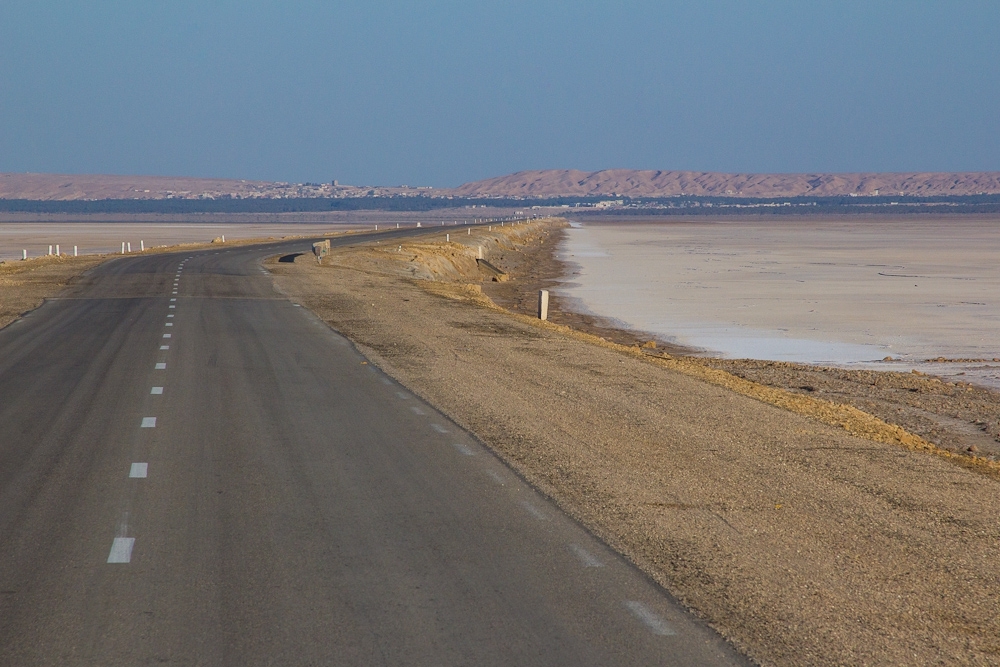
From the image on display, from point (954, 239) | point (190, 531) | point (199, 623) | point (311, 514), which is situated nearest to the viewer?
point (199, 623)

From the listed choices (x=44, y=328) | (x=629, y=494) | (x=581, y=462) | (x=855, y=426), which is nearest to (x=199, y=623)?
(x=629, y=494)

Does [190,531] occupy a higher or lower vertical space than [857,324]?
higher

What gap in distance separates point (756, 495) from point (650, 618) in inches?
143

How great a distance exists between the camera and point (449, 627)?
6.78 m

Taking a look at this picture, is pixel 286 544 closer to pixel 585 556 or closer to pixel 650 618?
pixel 585 556

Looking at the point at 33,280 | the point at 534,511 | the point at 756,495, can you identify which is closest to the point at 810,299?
the point at 33,280

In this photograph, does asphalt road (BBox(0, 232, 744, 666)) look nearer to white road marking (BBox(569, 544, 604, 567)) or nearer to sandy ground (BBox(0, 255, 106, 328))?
white road marking (BBox(569, 544, 604, 567))

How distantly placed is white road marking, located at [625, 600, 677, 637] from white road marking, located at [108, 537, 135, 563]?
348cm

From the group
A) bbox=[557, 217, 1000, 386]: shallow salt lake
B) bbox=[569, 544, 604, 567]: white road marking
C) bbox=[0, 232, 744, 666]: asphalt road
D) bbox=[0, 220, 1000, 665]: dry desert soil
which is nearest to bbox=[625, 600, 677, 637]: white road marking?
bbox=[0, 232, 744, 666]: asphalt road

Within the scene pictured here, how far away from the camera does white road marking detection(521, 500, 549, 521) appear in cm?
938

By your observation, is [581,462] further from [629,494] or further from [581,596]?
[581,596]

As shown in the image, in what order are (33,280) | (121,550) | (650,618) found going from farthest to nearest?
(33,280)
(121,550)
(650,618)

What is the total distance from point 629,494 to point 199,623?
4.53 metres

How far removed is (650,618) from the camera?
6.98 m
